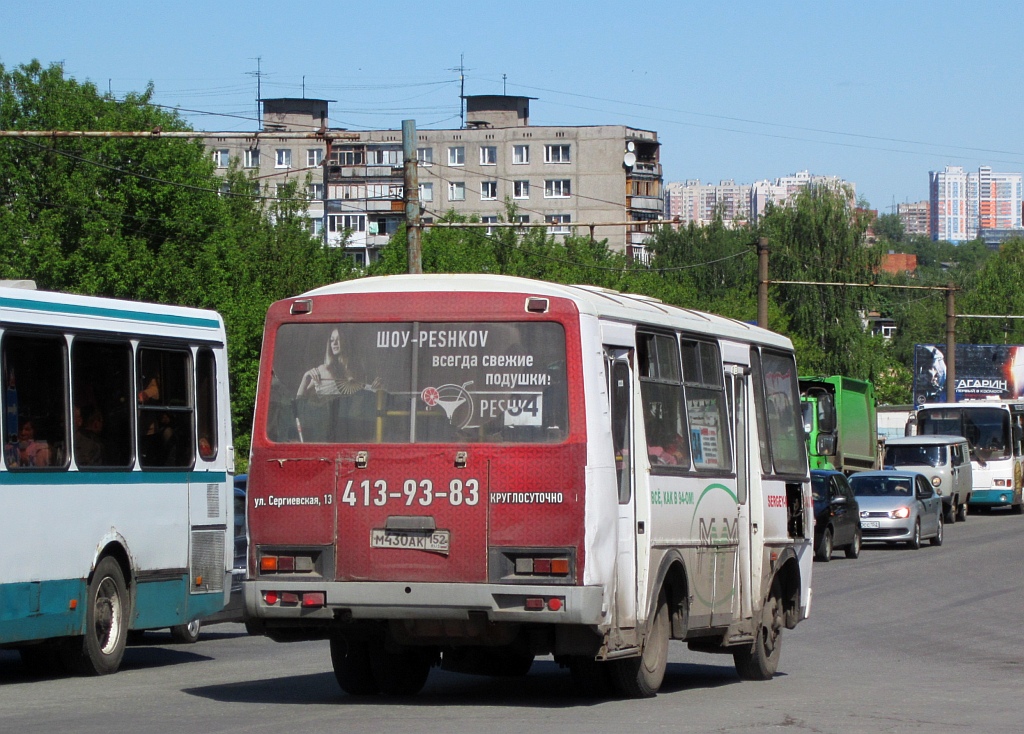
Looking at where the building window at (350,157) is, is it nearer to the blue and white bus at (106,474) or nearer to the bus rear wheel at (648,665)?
the blue and white bus at (106,474)

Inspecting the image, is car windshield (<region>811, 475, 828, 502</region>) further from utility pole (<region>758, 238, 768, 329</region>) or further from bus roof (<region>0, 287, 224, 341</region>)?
bus roof (<region>0, 287, 224, 341</region>)

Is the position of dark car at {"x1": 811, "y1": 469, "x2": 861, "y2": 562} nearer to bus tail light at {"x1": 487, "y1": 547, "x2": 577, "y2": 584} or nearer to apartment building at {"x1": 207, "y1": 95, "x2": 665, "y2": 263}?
bus tail light at {"x1": 487, "y1": 547, "x2": 577, "y2": 584}

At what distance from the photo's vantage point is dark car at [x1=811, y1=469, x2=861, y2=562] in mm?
31016

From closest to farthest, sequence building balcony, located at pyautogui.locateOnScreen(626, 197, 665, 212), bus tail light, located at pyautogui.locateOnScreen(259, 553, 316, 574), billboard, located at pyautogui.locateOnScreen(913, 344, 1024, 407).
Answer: bus tail light, located at pyautogui.locateOnScreen(259, 553, 316, 574), billboard, located at pyautogui.locateOnScreen(913, 344, 1024, 407), building balcony, located at pyautogui.locateOnScreen(626, 197, 665, 212)

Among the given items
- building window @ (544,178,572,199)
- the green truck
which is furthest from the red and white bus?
building window @ (544,178,572,199)

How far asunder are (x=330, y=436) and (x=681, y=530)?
2.57 m

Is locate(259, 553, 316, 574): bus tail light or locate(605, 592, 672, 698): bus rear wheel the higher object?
locate(259, 553, 316, 574): bus tail light

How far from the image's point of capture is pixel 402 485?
1045 cm

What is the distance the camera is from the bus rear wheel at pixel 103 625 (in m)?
13.2

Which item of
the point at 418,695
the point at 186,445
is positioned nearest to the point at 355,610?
the point at 418,695

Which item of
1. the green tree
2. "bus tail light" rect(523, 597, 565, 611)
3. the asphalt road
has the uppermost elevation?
the green tree

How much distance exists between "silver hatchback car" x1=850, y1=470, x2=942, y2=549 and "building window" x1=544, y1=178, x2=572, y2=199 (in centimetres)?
8393

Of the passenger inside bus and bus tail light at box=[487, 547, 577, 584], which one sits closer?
bus tail light at box=[487, 547, 577, 584]

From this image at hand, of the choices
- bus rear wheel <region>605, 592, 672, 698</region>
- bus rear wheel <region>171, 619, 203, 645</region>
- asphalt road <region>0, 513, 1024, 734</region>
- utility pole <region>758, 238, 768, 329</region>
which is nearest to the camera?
asphalt road <region>0, 513, 1024, 734</region>
